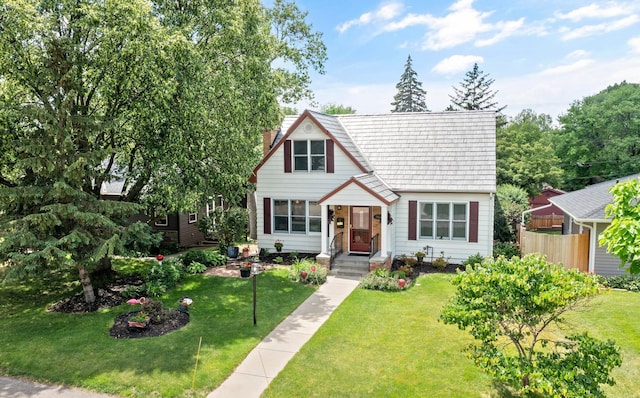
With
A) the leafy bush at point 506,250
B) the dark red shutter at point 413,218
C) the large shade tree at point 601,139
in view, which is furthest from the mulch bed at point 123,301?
the large shade tree at point 601,139

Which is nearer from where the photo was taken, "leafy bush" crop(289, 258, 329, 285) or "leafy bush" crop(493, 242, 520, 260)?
"leafy bush" crop(289, 258, 329, 285)

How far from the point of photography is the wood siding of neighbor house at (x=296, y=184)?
1816cm

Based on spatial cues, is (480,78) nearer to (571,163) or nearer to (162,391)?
(571,163)

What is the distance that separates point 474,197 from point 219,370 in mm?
12443

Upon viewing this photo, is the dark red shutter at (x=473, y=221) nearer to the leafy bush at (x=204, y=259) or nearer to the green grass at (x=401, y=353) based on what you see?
the green grass at (x=401, y=353)

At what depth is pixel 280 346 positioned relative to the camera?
997 cm

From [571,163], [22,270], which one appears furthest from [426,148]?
[571,163]

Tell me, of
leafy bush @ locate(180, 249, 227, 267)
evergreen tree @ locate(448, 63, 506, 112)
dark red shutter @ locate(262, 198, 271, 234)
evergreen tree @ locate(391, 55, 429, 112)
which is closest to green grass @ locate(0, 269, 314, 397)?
leafy bush @ locate(180, 249, 227, 267)

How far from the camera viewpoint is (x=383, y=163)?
19.0m

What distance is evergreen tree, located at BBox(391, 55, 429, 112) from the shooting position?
5759cm

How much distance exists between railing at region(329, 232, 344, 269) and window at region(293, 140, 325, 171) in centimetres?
310

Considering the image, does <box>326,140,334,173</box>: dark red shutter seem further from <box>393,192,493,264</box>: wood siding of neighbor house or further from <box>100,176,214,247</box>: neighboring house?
<box>100,176,214,247</box>: neighboring house

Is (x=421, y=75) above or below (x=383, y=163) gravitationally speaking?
above

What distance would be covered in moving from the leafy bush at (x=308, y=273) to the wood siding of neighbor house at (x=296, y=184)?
10.4 feet
